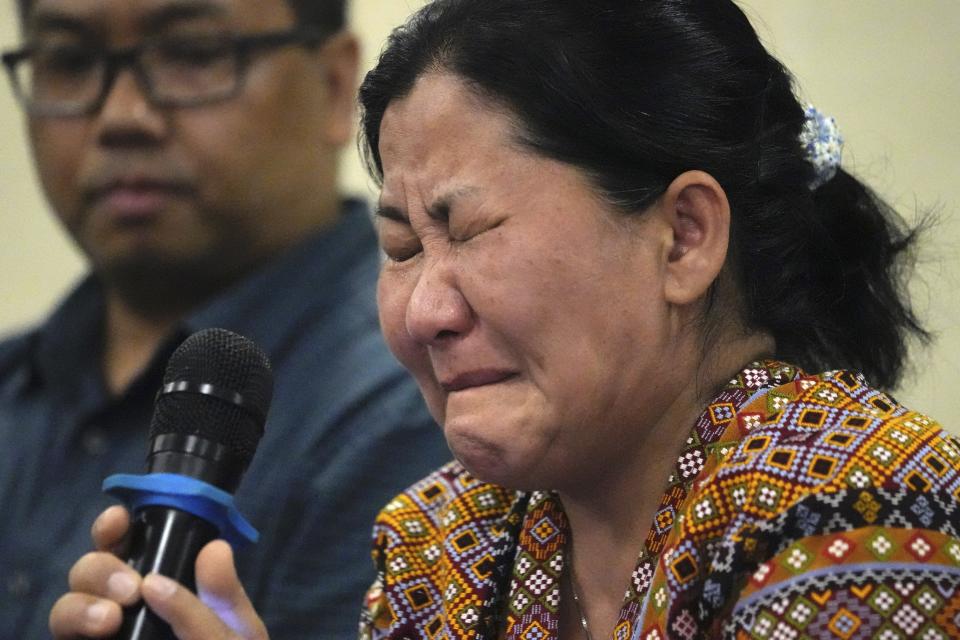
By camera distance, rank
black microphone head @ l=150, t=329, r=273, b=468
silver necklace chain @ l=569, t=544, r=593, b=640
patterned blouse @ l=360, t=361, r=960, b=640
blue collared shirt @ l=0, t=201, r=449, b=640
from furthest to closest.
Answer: blue collared shirt @ l=0, t=201, r=449, b=640 < silver necklace chain @ l=569, t=544, r=593, b=640 < black microphone head @ l=150, t=329, r=273, b=468 < patterned blouse @ l=360, t=361, r=960, b=640

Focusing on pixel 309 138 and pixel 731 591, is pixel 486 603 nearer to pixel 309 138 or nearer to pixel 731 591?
pixel 731 591

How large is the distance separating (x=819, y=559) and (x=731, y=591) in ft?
0.33

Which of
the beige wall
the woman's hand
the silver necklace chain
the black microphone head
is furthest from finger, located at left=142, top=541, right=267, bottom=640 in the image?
the beige wall

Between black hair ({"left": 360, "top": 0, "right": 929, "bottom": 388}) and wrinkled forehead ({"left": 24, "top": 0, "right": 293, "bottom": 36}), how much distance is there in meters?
1.06

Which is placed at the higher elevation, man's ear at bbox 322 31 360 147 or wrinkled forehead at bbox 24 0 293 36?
wrinkled forehead at bbox 24 0 293 36

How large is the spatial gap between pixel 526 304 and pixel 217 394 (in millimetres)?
305

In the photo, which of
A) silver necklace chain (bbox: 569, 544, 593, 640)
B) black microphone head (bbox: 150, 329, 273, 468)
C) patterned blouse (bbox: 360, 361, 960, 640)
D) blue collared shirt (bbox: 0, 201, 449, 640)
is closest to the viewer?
patterned blouse (bbox: 360, 361, 960, 640)

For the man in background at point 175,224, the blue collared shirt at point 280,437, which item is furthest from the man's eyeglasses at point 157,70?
the blue collared shirt at point 280,437

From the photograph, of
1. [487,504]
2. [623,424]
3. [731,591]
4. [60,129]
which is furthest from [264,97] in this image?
[731,591]

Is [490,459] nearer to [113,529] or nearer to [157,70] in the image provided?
[113,529]

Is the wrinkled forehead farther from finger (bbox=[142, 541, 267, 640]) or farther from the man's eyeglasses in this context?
finger (bbox=[142, 541, 267, 640])

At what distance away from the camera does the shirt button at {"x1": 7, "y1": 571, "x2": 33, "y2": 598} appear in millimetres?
2314

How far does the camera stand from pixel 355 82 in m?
2.73

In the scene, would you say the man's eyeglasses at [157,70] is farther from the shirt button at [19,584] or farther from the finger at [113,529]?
the finger at [113,529]
